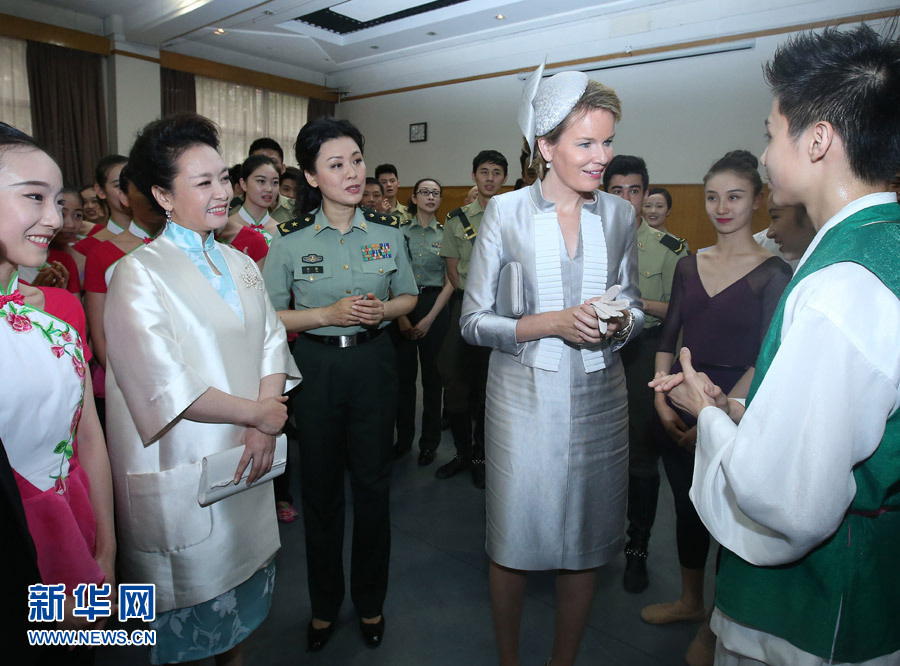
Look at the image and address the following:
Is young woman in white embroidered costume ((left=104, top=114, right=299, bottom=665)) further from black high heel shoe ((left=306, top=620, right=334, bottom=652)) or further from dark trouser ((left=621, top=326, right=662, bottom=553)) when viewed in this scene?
dark trouser ((left=621, top=326, right=662, bottom=553))

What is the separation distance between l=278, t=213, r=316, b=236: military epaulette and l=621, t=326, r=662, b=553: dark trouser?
1580mm

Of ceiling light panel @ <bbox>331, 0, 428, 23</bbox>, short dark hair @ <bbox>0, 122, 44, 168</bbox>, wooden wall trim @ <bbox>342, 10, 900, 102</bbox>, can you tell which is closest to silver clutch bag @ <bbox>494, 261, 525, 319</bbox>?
short dark hair @ <bbox>0, 122, 44, 168</bbox>

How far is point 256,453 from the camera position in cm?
148

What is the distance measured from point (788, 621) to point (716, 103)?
696cm

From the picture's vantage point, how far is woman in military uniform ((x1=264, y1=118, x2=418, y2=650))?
1952mm

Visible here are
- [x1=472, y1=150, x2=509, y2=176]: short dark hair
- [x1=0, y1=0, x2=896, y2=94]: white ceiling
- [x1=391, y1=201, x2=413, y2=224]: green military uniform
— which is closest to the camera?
[x1=472, y1=150, x2=509, y2=176]: short dark hair

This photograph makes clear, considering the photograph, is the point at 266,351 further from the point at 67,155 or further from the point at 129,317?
the point at 67,155

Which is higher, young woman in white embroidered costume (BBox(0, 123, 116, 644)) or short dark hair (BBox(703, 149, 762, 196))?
short dark hair (BBox(703, 149, 762, 196))

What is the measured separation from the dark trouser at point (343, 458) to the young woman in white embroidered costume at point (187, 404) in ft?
1.17

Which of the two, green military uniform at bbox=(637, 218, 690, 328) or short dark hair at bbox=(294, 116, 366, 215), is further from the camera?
green military uniform at bbox=(637, 218, 690, 328)

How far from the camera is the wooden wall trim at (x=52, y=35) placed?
281 inches

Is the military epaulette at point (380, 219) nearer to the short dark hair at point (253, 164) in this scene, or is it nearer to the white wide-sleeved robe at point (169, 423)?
the white wide-sleeved robe at point (169, 423)

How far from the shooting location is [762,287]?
74.7 inches

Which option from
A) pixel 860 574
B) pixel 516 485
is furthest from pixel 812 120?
pixel 516 485
